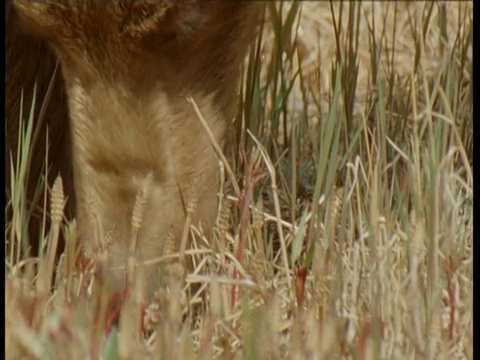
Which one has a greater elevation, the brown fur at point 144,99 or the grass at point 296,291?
the brown fur at point 144,99

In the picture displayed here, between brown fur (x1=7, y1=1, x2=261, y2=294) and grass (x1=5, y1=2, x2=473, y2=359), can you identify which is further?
brown fur (x1=7, y1=1, x2=261, y2=294)

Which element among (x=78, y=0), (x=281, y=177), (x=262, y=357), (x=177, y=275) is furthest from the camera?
(x=281, y=177)

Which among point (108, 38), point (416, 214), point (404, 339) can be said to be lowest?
point (404, 339)

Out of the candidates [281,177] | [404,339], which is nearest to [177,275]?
[404,339]

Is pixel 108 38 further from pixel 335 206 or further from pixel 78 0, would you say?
pixel 335 206

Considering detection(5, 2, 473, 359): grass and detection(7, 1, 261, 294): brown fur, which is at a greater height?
detection(7, 1, 261, 294): brown fur

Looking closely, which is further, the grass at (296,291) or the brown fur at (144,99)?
the brown fur at (144,99)

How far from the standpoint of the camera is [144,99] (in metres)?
1.62

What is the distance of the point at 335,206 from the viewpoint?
1.69 meters

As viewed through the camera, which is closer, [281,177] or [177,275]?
[177,275]

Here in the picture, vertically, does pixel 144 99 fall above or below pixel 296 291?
above

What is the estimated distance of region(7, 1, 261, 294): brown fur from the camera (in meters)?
1.52

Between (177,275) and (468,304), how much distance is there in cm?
35

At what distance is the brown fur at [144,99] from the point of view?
1.52m
